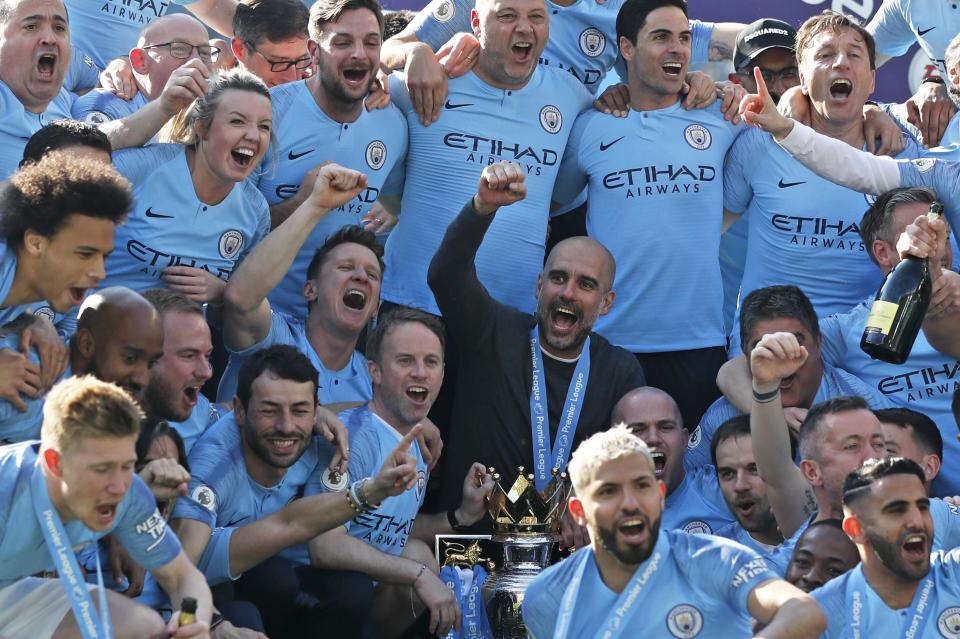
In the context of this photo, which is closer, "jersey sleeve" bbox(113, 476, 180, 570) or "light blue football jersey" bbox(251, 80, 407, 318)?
"jersey sleeve" bbox(113, 476, 180, 570)

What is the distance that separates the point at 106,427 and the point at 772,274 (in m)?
4.00

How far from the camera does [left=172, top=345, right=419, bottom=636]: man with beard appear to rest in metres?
5.57

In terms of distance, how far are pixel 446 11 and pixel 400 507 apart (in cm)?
305

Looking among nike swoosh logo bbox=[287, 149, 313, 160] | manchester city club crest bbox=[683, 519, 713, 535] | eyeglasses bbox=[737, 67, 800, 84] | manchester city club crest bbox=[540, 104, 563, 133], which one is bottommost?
manchester city club crest bbox=[683, 519, 713, 535]

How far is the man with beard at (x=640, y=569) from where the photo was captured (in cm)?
493

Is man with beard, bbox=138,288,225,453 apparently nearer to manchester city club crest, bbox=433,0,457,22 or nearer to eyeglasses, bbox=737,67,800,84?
manchester city club crest, bbox=433,0,457,22

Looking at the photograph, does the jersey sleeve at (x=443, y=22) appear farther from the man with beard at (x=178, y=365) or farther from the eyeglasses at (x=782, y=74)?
the man with beard at (x=178, y=365)

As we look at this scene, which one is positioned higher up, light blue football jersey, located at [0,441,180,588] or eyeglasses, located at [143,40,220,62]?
eyeglasses, located at [143,40,220,62]

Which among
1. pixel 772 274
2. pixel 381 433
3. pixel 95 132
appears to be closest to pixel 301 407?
pixel 381 433

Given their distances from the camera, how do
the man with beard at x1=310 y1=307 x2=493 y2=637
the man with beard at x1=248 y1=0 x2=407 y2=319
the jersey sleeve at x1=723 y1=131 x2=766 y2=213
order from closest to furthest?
the man with beard at x1=310 y1=307 x2=493 y2=637, the man with beard at x1=248 y1=0 x2=407 y2=319, the jersey sleeve at x1=723 y1=131 x2=766 y2=213

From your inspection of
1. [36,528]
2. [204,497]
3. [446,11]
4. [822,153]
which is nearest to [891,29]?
[822,153]

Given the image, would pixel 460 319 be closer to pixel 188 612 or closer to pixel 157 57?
pixel 157 57

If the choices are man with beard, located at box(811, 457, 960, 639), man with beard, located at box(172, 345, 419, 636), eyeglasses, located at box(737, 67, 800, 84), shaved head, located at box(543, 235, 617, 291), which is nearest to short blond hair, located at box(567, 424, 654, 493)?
man with beard, located at box(172, 345, 419, 636)

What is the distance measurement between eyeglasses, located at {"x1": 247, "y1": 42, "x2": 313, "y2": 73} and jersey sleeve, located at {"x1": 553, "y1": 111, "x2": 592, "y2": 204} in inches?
57.7
